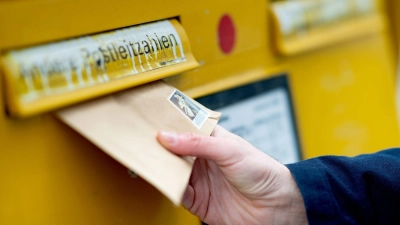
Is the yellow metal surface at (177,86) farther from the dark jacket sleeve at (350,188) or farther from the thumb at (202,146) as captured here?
the dark jacket sleeve at (350,188)

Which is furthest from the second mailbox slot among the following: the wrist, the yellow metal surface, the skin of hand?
the wrist

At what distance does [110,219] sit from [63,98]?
0.23 metres

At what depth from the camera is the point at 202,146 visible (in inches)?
35.8

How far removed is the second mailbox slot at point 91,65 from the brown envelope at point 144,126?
0.02 meters

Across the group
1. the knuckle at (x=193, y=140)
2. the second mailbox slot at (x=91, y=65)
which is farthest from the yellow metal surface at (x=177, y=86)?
the knuckle at (x=193, y=140)

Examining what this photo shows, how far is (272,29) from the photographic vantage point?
1.33 meters

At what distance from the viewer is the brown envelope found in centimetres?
82

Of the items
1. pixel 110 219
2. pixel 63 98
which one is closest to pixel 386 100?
pixel 110 219

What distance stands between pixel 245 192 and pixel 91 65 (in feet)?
1.15

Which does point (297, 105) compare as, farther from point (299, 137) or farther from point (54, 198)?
point (54, 198)

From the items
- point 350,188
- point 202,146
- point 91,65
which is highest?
point 91,65

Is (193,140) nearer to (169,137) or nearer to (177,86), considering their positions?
(169,137)

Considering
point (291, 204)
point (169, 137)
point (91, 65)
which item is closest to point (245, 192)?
point (291, 204)

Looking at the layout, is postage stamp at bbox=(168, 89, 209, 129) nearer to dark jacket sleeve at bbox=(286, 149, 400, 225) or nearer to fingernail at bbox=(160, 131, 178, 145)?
fingernail at bbox=(160, 131, 178, 145)
